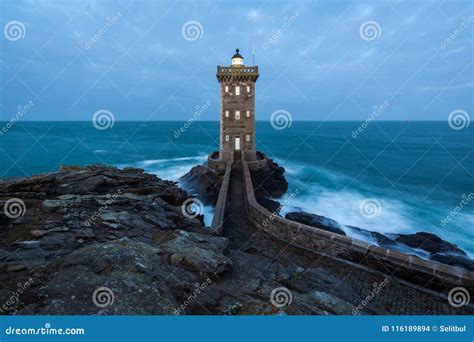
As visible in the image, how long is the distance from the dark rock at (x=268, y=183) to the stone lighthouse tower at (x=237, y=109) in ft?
7.17

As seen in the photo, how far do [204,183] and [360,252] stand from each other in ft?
53.1

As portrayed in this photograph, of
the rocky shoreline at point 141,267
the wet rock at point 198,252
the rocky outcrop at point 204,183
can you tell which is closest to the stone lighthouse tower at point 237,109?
the rocky outcrop at point 204,183

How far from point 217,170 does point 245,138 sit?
462cm

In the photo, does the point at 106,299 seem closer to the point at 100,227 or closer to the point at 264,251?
the point at 100,227

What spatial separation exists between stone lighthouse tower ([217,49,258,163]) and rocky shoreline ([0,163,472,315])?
1575 cm

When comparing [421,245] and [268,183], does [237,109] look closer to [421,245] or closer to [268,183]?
[268,183]

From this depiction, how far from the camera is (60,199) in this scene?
34.3 feet

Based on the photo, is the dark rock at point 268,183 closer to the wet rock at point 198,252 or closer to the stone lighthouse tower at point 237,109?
the stone lighthouse tower at point 237,109

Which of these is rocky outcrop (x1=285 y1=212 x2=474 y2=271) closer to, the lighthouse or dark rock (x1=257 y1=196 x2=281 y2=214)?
dark rock (x1=257 y1=196 x2=281 y2=214)

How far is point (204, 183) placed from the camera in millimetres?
22938

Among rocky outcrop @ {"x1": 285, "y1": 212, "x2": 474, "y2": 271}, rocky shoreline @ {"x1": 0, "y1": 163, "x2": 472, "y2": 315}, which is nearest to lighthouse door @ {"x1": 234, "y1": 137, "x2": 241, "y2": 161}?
rocky outcrop @ {"x1": 285, "y1": 212, "x2": 474, "y2": 271}

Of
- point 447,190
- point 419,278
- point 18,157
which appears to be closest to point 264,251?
point 419,278

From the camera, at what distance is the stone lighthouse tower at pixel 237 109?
2495 centimetres
